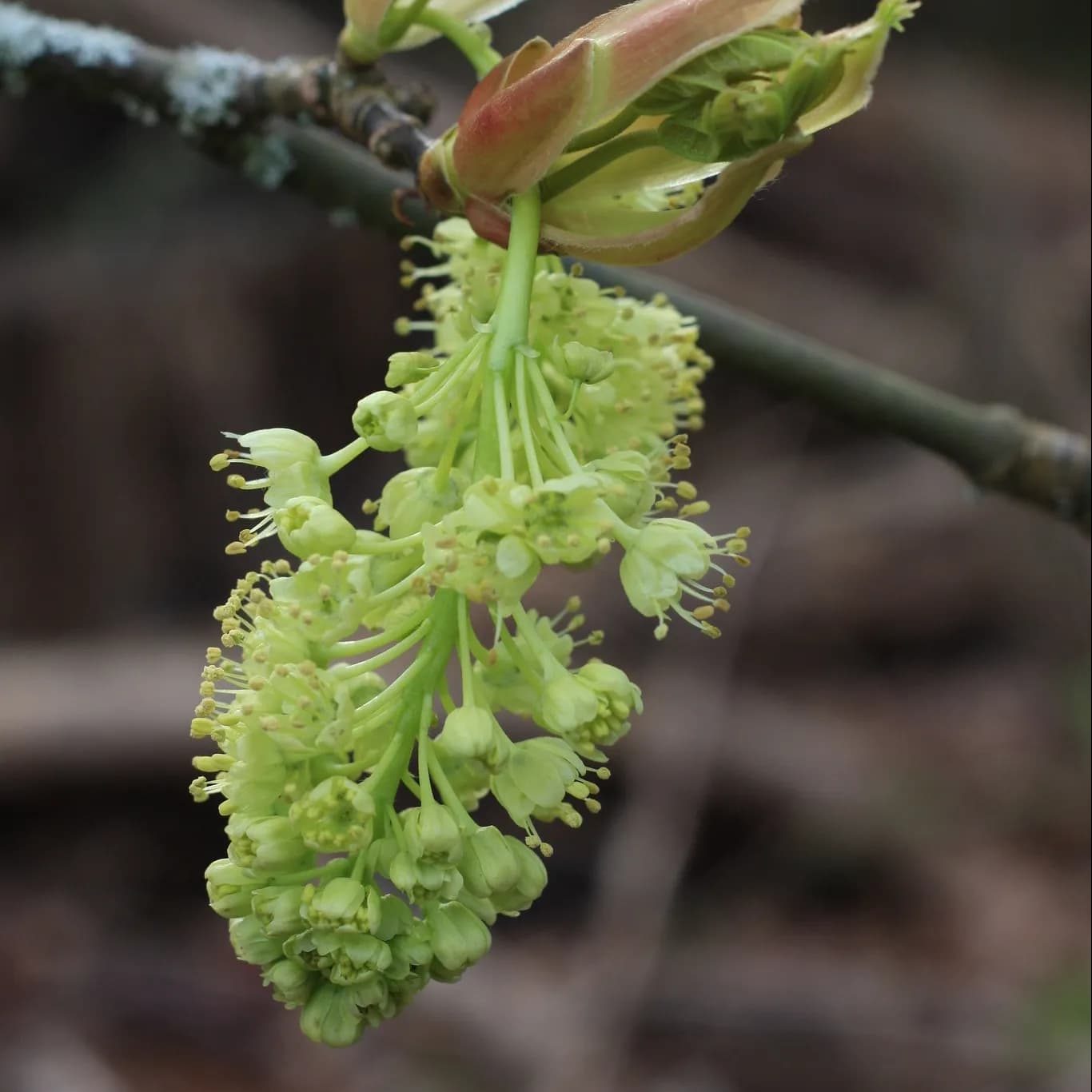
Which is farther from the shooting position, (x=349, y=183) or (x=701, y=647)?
(x=701, y=647)

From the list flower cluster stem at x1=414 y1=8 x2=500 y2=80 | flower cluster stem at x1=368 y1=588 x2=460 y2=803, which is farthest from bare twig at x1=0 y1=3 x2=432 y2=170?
flower cluster stem at x1=368 y1=588 x2=460 y2=803

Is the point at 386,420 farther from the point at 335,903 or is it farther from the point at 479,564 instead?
the point at 335,903

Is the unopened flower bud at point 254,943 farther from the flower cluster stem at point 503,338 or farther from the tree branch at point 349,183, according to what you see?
the tree branch at point 349,183

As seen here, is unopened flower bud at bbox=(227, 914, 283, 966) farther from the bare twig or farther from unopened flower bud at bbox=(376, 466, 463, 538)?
the bare twig

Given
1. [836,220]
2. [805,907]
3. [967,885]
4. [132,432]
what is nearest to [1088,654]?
[967,885]

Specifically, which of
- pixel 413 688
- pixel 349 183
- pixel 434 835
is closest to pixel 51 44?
pixel 349 183

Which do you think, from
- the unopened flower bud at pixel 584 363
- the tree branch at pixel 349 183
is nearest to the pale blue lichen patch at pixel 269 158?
the tree branch at pixel 349 183

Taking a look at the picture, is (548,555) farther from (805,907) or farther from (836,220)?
(836,220)
